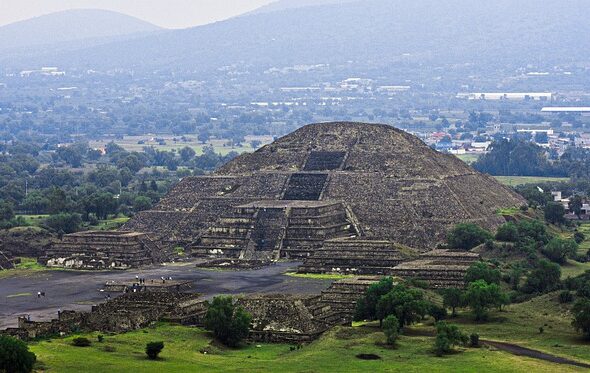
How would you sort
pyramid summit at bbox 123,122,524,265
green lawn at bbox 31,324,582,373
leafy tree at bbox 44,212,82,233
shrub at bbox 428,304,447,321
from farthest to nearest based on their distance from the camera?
leafy tree at bbox 44,212,82,233
pyramid summit at bbox 123,122,524,265
shrub at bbox 428,304,447,321
green lawn at bbox 31,324,582,373

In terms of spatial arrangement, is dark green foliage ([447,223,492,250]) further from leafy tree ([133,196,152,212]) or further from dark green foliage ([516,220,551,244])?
leafy tree ([133,196,152,212])

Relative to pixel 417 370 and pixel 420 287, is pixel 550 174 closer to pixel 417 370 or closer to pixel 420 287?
pixel 420 287

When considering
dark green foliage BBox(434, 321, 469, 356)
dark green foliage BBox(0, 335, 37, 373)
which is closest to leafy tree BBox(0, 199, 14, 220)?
dark green foliage BBox(434, 321, 469, 356)

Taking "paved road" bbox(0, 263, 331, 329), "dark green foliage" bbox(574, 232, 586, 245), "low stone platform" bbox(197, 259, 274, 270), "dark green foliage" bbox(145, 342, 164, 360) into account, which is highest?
"dark green foliage" bbox(145, 342, 164, 360)

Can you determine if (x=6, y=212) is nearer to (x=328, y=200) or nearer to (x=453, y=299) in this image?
(x=328, y=200)

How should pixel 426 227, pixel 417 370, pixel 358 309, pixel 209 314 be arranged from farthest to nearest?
pixel 426 227 → pixel 358 309 → pixel 209 314 → pixel 417 370

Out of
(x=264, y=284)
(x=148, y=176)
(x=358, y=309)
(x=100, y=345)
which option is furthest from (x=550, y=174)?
(x=100, y=345)
